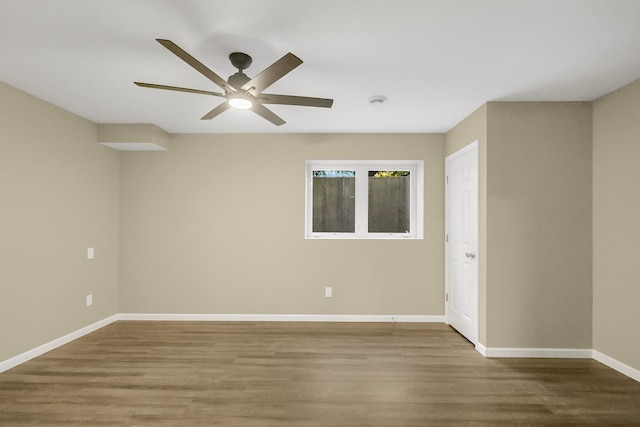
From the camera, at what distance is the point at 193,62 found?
5.78 feet

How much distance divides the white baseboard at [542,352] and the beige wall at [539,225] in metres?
0.04

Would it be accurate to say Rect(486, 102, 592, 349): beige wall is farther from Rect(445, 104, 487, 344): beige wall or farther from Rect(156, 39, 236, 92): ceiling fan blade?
Rect(156, 39, 236, 92): ceiling fan blade

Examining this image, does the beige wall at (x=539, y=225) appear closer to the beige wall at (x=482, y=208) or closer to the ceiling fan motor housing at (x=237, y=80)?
the beige wall at (x=482, y=208)

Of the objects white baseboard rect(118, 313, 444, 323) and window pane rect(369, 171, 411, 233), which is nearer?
white baseboard rect(118, 313, 444, 323)

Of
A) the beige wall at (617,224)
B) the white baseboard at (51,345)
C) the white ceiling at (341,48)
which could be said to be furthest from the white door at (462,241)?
the white baseboard at (51,345)

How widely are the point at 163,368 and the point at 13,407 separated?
93cm

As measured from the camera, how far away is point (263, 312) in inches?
164

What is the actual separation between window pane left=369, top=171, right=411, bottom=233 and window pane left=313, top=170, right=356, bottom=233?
0.27 meters

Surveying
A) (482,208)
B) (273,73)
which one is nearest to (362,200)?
(482,208)

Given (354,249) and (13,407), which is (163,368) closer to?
(13,407)

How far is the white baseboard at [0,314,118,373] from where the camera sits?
2.81 m

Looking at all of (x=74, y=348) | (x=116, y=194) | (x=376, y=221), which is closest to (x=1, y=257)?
(x=74, y=348)

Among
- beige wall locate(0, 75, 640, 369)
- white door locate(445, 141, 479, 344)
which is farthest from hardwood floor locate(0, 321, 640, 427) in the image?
beige wall locate(0, 75, 640, 369)

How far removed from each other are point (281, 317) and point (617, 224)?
3.50m
